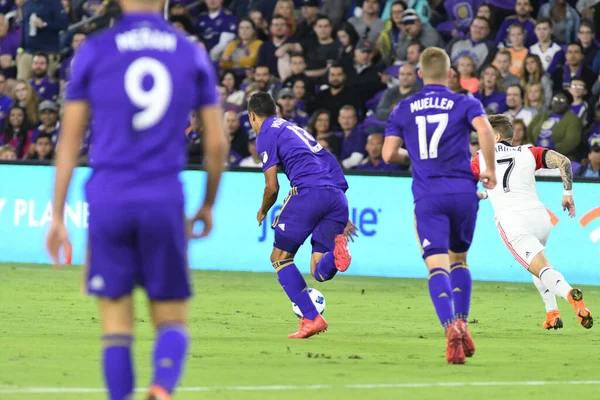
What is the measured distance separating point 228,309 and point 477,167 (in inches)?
164

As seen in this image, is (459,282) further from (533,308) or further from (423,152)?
(533,308)

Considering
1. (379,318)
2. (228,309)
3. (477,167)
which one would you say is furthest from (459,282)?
(228,309)

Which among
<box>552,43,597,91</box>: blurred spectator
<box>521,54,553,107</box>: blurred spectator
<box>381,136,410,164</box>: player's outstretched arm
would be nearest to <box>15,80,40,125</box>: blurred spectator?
<box>521,54,553,107</box>: blurred spectator

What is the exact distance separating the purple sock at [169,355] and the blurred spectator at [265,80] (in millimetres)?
15347

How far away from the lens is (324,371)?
332 inches

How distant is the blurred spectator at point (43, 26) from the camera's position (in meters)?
23.5

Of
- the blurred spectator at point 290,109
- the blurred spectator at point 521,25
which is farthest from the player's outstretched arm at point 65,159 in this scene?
the blurred spectator at point 521,25

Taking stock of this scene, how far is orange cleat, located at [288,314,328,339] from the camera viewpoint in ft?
34.9

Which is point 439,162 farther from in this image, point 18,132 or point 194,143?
point 18,132

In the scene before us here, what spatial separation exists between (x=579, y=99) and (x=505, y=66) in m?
1.32

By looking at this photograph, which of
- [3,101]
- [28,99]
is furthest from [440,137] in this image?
[3,101]

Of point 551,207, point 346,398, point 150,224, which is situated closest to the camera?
point 150,224

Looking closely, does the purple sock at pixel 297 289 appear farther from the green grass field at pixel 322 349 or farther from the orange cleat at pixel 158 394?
the orange cleat at pixel 158 394

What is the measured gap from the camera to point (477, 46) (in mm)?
19562
